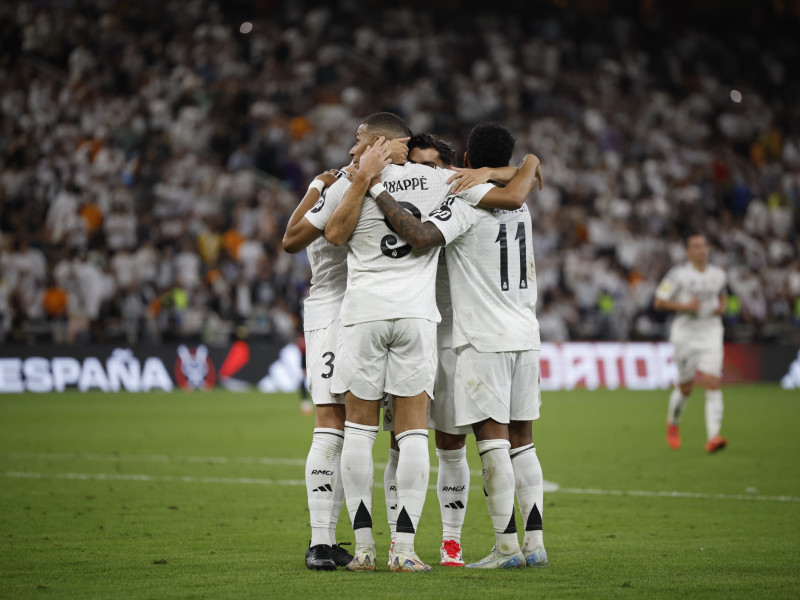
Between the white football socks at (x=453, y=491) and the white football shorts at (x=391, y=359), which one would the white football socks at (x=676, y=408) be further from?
the white football shorts at (x=391, y=359)

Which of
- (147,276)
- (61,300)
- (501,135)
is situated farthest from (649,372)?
(501,135)

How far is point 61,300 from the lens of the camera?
72.4 ft

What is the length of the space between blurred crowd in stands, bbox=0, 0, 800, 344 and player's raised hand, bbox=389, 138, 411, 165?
1612cm

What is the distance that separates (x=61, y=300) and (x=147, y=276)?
68.8 inches

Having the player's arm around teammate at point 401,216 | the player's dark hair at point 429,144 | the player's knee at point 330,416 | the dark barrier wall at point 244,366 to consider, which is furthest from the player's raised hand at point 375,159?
the dark barrier wall at point 244,366

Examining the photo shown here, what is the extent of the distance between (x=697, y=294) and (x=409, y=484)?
29.1 ft

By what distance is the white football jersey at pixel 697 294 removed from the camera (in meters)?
13.8

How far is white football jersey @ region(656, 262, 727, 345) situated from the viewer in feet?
45.3

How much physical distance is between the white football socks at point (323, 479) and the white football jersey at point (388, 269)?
729 millimetres

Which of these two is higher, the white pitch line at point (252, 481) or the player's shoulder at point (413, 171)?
the player's shoulder at point (413, 171)

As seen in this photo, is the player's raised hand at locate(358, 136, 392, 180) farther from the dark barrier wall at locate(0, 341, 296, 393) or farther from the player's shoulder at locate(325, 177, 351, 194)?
the dark barrier wall at locate(0, 341, 296, 393)

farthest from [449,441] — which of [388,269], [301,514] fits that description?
[301,514]

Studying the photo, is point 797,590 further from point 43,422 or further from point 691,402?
point 691,402

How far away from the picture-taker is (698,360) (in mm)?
13711
